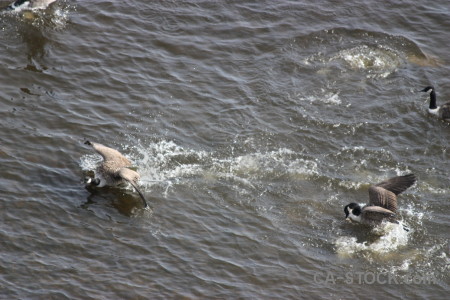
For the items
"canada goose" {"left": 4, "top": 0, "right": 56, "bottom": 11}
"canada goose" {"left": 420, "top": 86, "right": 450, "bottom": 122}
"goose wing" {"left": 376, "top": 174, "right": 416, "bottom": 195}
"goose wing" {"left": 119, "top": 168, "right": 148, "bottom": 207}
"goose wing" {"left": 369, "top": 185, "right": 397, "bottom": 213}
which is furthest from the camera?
A: "canada goose" {"left": 4, "top": 0, "right": 56, "bottom": 11}

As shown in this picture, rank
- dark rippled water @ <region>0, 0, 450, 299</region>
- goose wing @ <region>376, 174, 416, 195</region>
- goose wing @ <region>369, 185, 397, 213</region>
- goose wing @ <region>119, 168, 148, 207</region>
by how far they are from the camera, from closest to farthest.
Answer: dark rippled water @ <region>0, 0, 450, 299</region> < goose wing @ <region>119, 168, 148, 207</region> < goose wing @ <region>369, 185, 397, 213</region> < goose wing @ <region>376, 174, 416, 195</region>

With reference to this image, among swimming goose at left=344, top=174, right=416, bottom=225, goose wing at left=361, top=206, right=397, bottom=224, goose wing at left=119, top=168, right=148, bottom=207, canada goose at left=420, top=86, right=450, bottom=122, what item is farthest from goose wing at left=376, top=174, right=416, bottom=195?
goose wing at left=119, top=168, right=148, bottom=207

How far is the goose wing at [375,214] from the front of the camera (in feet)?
35.7

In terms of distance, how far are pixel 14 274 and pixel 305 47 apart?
345 inches

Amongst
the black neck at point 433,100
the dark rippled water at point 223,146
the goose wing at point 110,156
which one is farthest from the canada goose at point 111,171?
the black neck at point 433,100

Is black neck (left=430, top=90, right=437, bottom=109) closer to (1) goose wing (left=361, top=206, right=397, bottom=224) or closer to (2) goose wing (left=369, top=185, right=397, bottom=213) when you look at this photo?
(2) goose wing (left=369, top=185, right=397, bottom=213)

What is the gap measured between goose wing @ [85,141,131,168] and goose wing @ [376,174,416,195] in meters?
4.20

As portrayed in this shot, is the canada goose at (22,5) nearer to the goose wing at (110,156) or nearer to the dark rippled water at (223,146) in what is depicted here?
the dark rippled water at (223,146)

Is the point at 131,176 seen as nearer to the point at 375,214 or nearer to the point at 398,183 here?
the point at 375,214

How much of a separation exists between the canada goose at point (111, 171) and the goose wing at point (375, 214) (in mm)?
3432

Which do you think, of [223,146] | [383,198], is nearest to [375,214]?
[383,198]

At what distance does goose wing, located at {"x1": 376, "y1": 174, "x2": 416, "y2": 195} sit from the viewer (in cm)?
1138

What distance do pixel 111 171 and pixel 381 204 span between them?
4284 mm

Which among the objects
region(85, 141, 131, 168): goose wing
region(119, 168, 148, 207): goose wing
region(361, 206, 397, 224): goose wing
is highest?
region(85, 141, 131, 168): goose wing
